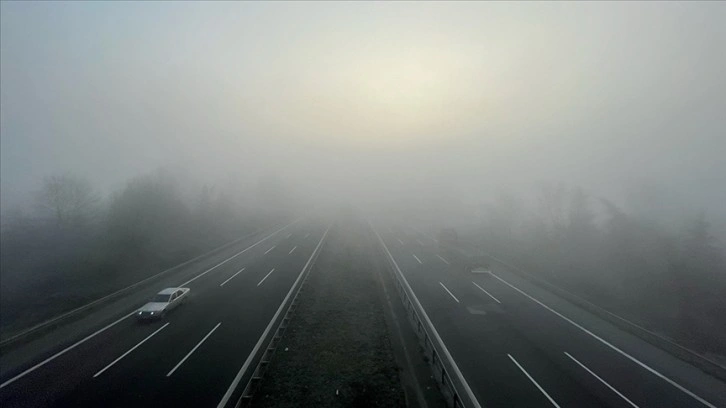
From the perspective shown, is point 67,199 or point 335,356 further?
point 67,199

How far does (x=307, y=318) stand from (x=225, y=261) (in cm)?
1902

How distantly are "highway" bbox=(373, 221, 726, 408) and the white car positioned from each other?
17.0 m

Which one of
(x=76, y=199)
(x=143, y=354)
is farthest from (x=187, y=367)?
(x=76, y=199)

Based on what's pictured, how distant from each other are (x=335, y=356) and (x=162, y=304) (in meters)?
12.4

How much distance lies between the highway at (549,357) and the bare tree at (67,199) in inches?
1743

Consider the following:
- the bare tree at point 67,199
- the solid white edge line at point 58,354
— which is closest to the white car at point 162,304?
the solid white edge line at point 58,354

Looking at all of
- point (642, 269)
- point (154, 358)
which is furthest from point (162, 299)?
point (642, 269)

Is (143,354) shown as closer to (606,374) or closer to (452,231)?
(606,374)

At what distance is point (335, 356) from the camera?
1389cm

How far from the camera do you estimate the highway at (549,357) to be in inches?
459

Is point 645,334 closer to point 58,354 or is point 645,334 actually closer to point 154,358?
point 154,358

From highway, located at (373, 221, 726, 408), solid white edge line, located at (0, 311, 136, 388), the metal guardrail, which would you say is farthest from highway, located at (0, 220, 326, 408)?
the metal guardrail

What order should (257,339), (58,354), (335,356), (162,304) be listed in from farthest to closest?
(162,304) < (257,339) < (58,354) < (335,356)

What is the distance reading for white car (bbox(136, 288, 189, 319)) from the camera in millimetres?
17717
